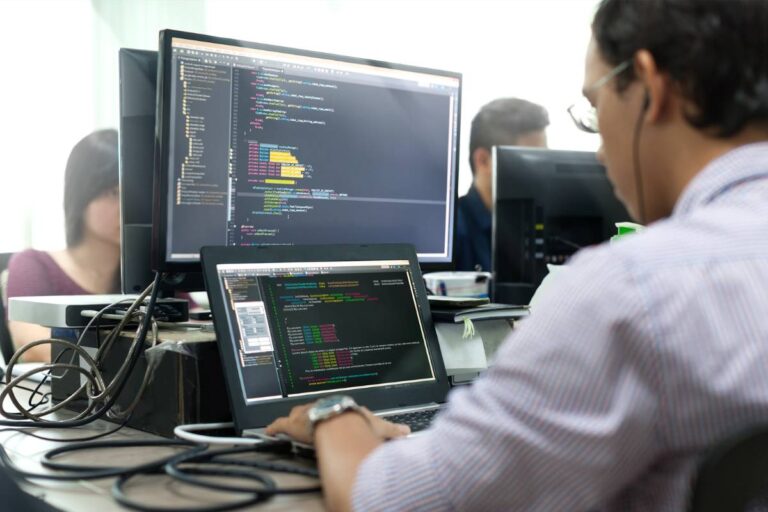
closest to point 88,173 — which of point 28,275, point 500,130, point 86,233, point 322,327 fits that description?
point 86,233

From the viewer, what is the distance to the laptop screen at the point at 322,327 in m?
1.08

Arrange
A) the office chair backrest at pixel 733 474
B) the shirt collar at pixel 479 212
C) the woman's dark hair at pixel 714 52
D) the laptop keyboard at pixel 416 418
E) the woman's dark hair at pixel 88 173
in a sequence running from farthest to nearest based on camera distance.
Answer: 1. the shirt collar at pixel 479 212
2. the woman's dark hair at pixel 88 173
3. the laptop keyboard at pixel 416 418
4. the woman's dark hair at pixel 714 52
5. the office chair backrest at pixel 733 474

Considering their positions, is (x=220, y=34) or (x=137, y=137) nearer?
(x=137, y=137)

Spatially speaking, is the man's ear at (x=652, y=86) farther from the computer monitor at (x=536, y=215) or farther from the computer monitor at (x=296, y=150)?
the computer monitor at (x=536, y=215)

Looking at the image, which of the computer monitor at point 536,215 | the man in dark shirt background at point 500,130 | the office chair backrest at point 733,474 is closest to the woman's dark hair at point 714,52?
the office chair backrest at point 733,474

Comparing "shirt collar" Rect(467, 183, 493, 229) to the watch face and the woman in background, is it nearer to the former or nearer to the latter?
the woman in background

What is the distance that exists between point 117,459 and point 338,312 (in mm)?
341

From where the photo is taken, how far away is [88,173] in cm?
277

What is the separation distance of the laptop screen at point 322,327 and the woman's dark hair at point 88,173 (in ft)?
5.91

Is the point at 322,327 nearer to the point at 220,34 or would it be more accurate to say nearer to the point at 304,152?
the point at 304,152

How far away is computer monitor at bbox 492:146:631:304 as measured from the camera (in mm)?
2070

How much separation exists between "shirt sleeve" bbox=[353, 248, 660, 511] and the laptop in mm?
384

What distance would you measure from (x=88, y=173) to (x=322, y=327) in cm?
188

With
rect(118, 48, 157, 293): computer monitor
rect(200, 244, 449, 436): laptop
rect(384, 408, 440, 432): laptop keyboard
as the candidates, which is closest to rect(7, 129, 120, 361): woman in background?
rect(118, 48, 157, 293): computer monitor
